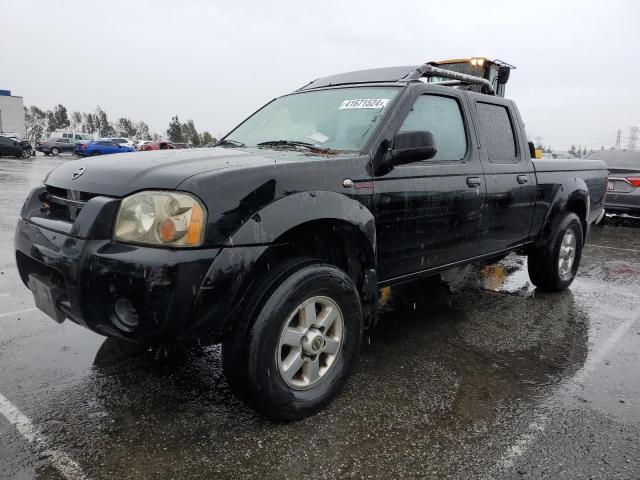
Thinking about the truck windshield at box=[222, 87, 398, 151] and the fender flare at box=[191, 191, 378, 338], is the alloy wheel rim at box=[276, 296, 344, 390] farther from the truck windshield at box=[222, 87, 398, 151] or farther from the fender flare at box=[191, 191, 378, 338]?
the truck windshield at box=[222, 87, 398, 151]

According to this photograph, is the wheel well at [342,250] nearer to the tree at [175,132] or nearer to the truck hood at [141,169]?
the truck hood at [141,169]

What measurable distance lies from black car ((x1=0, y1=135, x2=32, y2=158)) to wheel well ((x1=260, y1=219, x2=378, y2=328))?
3252cm

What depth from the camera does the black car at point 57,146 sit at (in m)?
Result: 38.1

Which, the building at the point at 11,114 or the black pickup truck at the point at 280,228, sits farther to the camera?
the building at the point at 11,114

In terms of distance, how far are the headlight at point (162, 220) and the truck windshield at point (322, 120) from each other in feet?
3.83

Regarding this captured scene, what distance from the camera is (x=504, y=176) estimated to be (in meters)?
4.02

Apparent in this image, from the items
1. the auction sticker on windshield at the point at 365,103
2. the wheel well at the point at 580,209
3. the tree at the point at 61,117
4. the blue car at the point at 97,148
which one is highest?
the tree at the point at 61,117

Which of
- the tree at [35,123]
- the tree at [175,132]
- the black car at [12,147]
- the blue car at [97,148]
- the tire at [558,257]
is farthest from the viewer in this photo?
the tree at [35,123]

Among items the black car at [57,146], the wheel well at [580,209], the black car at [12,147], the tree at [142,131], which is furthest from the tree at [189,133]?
the wheel well at [580,209]

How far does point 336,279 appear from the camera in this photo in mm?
2615

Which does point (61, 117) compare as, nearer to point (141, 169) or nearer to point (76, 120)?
point (76, 120)

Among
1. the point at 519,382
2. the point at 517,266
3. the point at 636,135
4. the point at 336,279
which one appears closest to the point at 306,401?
the point at 336,279

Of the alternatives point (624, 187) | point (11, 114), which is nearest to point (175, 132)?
point (11, 114)

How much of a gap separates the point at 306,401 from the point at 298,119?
1.93 m
